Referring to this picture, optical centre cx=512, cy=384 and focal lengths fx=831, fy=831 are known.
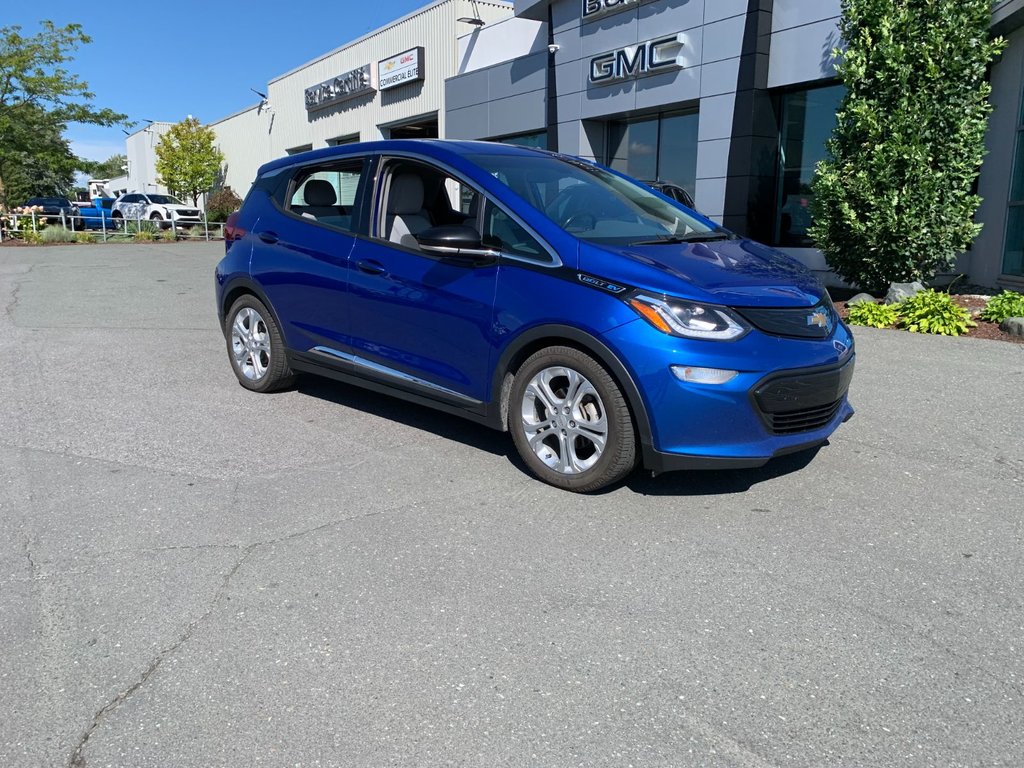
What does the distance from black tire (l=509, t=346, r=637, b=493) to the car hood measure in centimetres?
45

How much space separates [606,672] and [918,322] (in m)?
7.78

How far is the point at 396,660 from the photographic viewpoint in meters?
2.82

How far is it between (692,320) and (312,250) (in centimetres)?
278

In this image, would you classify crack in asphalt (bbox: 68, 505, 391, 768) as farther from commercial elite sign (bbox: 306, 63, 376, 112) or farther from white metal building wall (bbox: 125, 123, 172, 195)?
white metal building wall (bbox: 125, 123, 172, 195)

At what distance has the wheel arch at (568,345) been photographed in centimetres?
393

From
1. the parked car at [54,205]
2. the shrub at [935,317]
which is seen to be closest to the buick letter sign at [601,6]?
the shrub at [935,317]

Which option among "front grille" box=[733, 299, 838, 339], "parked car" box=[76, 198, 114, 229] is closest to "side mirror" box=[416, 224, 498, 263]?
"front grille" box=[733, 299, 838, 339]

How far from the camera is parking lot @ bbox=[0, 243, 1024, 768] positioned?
2447 millimetres

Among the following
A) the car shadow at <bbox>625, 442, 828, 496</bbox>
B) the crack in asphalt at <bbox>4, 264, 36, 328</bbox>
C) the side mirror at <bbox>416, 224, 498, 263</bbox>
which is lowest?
the crack in asphalt at <bbox>4, 264, 36, 328</bbox>

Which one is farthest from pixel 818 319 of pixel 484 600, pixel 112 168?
pixel 112 168

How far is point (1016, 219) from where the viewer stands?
35.4ft

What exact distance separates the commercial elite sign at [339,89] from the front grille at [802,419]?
83.5 feet

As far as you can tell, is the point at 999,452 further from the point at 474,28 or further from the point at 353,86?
the point at 353,86

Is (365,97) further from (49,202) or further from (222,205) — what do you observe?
(49,202)
